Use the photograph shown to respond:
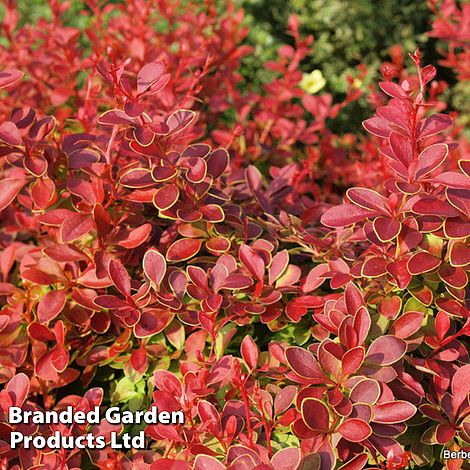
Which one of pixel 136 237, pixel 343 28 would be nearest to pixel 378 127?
pixel 136 237

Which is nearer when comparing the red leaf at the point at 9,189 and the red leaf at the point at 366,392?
the red leaf at the point at 366,392

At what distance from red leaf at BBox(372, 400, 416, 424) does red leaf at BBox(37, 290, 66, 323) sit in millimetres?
692

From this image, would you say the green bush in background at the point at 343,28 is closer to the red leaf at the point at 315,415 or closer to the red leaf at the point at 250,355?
the red leaf at the point at 250,355

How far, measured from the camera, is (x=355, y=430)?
3.77 feet

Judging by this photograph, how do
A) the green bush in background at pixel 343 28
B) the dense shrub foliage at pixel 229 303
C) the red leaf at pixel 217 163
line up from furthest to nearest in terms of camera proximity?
the green bush in background at pixel 343 28
the red leaf at pixel 217 163
the dense shrub foliage at pixel 229 303

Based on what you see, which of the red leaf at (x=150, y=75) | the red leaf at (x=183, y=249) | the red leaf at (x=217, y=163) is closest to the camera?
the red leaf at (x=150, y=75)

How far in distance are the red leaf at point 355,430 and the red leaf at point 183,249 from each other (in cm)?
51

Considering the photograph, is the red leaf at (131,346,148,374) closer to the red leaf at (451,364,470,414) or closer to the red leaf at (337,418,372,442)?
the red leaf at (337,418,372,442)

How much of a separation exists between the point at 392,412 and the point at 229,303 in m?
0.41

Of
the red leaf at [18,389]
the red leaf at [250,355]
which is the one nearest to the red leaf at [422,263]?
the red leaf at [250,355]

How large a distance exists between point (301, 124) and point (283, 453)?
5.41 feet

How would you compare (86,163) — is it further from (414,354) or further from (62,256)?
(414,354)

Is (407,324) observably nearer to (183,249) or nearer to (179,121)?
(183,249)

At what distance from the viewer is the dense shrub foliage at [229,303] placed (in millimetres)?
1232
